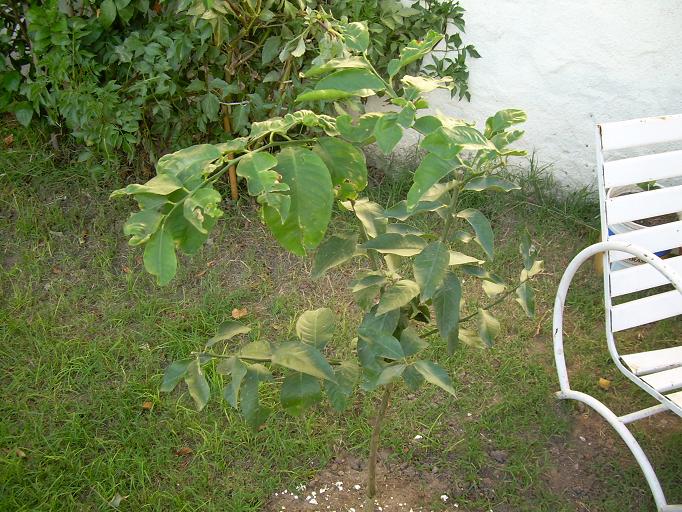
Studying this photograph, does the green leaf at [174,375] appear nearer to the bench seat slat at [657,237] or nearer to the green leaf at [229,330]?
the green leaf at [229,330]

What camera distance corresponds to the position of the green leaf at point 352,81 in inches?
55.4

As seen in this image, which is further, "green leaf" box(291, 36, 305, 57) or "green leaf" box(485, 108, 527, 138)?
"green leaf" box(291, 36, 305, 57)

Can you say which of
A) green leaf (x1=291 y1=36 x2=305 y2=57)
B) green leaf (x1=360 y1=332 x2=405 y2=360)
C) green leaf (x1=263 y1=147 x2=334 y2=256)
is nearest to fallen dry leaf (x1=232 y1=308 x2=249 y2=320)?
green leaf (x1=291 y1=36 x2=305 y2=57)

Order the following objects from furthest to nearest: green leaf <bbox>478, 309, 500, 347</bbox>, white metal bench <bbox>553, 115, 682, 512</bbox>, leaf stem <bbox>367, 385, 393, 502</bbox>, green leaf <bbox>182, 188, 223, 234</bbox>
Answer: white metal bench <bbox>553, 115, 682, 512</bbox>, leaf stem <bbox>367, 385, 393, 502</bbox>, green leaf <bbox>478, 309, 500, 347</bbox>, green leaf <bbox>182, 188, 223, 234</bbox>

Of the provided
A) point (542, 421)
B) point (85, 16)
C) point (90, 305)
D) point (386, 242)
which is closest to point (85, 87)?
point (85, 16)

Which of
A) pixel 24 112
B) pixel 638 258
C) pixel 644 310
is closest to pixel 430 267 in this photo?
pixel 638 258

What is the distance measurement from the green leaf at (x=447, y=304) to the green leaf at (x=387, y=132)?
0.45 m

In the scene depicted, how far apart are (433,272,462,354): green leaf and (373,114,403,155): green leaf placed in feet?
1.48

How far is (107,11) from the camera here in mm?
3336

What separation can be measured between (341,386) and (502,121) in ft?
2.33

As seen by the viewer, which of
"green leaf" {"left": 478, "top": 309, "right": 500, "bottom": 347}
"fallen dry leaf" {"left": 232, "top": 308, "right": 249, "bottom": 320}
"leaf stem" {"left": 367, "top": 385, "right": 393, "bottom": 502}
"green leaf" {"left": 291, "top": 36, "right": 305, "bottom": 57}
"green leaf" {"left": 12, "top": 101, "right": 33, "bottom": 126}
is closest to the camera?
"green leaf" {"left": 478, "top": 309, "right": 500, "bottom": 347}

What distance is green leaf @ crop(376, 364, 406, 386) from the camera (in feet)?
5.11

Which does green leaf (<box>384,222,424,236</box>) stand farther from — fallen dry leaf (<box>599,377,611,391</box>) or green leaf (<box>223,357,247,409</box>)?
fallen dry leaf (<box>599,377,611,391</box>)

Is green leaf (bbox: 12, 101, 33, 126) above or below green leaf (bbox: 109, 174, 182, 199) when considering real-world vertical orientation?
below
